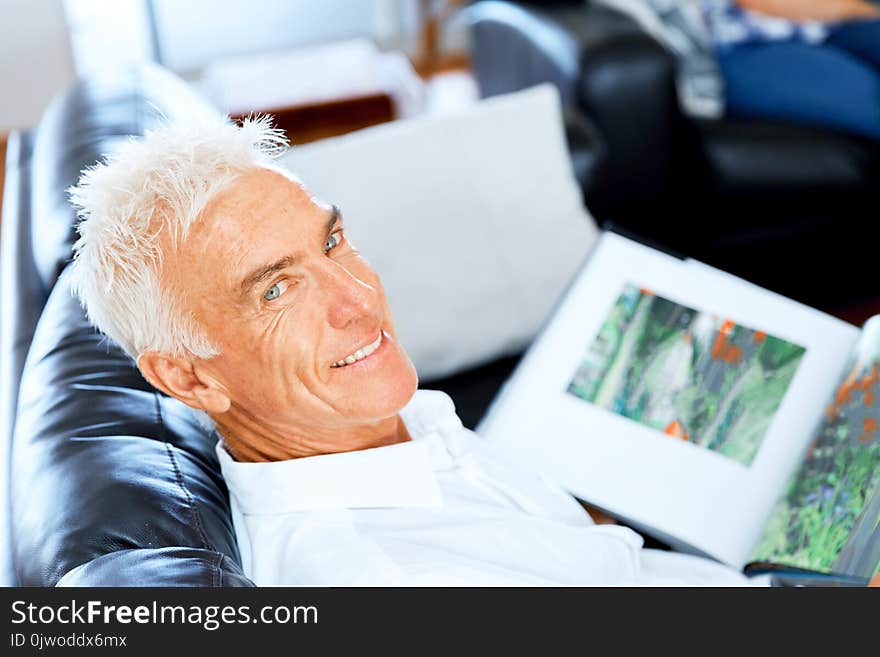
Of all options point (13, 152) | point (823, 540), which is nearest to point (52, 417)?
point (823, 540)

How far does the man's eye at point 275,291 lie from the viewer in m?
1.03

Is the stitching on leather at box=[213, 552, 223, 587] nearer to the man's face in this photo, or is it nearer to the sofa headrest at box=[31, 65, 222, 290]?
the man's face

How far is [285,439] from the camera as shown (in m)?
1.13

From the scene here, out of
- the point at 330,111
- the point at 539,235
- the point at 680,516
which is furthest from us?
the point at 330,111

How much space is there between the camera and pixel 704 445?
53.2 inches

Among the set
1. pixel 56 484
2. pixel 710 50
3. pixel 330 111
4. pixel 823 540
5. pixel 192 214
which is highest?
pixel 710 50

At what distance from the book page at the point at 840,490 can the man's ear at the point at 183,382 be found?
0.67m

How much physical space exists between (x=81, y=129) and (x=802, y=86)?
163 centimetres

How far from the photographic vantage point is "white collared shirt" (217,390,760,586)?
1.01 m

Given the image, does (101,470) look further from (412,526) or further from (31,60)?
(31,60)

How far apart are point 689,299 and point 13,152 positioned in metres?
1.29

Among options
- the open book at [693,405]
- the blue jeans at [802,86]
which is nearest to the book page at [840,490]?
the open book at [693,405]

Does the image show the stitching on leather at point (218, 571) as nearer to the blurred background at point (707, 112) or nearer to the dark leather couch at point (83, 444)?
the dark leather couch at point (83, 444)

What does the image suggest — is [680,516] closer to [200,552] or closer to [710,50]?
[200,552]
